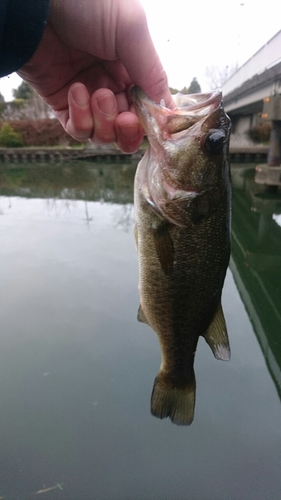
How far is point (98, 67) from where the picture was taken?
1781 mm

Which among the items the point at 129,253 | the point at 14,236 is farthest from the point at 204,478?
the point at 14,236

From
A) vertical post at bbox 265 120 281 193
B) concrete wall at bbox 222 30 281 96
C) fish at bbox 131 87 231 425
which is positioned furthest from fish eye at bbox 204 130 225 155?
vertical post at bbox 265 120 281 193

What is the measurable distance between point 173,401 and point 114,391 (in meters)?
2.76

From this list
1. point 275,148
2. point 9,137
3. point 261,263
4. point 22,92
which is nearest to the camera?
point 261,263

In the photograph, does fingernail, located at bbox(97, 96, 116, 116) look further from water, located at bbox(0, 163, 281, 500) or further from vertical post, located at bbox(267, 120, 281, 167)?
vertical post, located at bbox(267, 120, 281, 167)

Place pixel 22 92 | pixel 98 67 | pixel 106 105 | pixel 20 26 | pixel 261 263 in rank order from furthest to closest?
pixel 22 92 → pixel 261 263 → pixel 98 67 → pixel 106 105 → pixel 20 26

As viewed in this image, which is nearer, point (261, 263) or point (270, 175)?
point (261, 263)

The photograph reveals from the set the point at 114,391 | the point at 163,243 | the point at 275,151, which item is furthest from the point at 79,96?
the point at 275,151

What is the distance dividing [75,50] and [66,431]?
341 centimetres

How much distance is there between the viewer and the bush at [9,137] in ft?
98.8

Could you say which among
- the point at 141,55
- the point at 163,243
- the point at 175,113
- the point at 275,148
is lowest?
the point at 275,148

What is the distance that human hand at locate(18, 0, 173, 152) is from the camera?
56.2 inches

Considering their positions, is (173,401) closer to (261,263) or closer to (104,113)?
(104,113)

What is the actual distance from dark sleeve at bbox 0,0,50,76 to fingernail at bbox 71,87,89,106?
0.79 ft
